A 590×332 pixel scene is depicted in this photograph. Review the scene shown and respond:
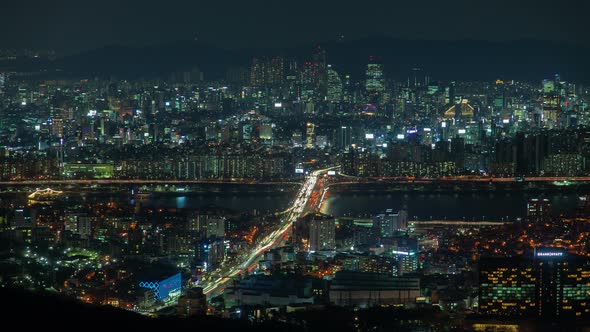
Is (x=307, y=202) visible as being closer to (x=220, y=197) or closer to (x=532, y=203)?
(x=220, y=197)

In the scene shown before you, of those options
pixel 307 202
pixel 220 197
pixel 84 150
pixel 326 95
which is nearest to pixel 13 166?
pixel 84 150

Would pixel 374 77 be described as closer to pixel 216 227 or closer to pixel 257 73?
pixel 257 73

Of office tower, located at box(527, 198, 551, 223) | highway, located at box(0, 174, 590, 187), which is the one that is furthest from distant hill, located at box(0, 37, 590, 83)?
office tower, located at box(527, 198, 551, 223)

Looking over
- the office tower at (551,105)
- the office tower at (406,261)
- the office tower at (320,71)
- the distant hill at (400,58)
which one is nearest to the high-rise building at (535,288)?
the office tower at (406,261)

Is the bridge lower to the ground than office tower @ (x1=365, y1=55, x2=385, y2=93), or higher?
lower

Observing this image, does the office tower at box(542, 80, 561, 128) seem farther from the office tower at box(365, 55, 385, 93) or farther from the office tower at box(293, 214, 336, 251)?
the office tower at box(293, 214, 336, 251)

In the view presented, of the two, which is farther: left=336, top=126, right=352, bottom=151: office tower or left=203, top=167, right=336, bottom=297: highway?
left=336, top=126, right=352, bottom=151: office tower

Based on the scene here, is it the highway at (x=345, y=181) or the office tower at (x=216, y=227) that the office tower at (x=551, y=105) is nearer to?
→ the highway at (x=345, y=181)
